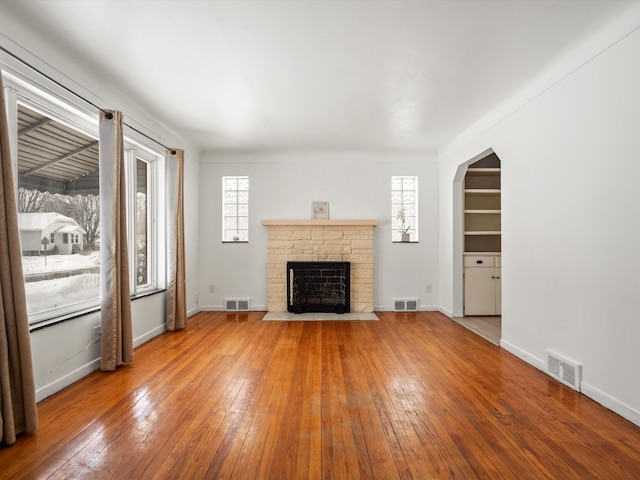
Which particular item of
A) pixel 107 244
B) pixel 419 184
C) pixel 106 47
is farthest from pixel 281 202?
pixel 106 47

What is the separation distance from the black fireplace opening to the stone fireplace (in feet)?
0.44

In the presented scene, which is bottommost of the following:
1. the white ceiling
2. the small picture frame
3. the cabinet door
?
the cabinet door

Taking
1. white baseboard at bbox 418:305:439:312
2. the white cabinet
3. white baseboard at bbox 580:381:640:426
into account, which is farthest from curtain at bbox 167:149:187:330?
white baseboard at bbox 580:381:640:426

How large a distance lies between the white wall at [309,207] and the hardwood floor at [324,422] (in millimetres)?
2317

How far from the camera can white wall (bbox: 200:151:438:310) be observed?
600 cm

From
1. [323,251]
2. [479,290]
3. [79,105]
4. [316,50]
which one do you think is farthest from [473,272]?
[79,105]

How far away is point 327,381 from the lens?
294 cm

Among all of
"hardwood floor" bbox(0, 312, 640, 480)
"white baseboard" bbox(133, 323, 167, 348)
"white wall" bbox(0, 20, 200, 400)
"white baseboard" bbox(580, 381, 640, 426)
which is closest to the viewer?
"hardwood floor" bbox(0, 312, 640, 480)

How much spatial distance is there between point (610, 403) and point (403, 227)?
12.9ft

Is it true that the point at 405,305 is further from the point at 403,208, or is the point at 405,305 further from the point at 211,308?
the point at 211,308

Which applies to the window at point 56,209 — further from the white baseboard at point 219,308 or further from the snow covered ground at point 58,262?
the white baseboard at point 219,308

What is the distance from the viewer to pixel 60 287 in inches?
118

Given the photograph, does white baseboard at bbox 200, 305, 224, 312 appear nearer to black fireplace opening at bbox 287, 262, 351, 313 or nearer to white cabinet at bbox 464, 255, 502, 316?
black fireplace opening at bbox 287, 262, 351, 313

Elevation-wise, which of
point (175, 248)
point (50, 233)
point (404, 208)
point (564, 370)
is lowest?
point (564, 370)
